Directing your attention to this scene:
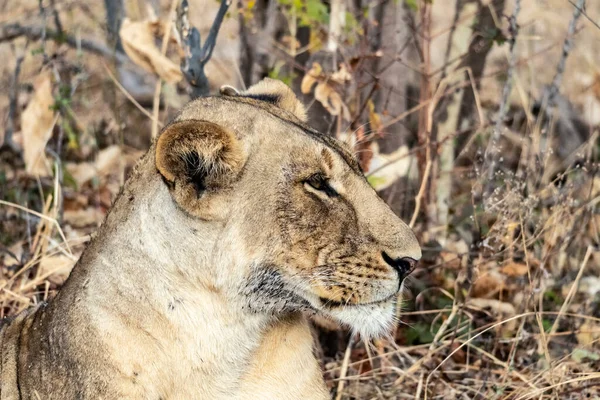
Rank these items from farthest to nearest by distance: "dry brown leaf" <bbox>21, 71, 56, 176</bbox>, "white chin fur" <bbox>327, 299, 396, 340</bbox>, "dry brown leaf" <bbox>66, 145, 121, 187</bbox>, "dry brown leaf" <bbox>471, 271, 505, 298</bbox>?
"dry brown leaf" <bbox>66, 145, 121, 187</bbox>, "dry brown leaf" <bbox>21, 71, 56, 176</bbox>, "dry brown leaf" <bbox>471, 271, 505, 298</bbox>, "white chin fur" <bbox>327, 299, 396, 340</bbox>

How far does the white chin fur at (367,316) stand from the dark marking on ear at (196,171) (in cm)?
56

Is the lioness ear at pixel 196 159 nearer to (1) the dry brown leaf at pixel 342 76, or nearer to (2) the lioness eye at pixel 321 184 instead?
(2) the lioness eye at pixel 321 184

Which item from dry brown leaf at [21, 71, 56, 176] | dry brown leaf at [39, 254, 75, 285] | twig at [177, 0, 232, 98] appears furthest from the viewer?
dry brown leaf at [21, 71, 56, 176]

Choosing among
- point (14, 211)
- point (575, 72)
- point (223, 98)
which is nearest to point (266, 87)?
point (223, 98)

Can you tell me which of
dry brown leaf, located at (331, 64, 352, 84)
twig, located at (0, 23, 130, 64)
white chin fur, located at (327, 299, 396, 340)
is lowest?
twig, located at (0, 23, 130, 64)

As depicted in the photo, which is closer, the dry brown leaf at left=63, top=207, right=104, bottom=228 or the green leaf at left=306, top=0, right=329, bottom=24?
the green leaf at left=306, top=0, right=329, bottom=24

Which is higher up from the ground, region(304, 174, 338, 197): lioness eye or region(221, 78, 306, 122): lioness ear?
region(221, 78, 306, 122): lioness ear

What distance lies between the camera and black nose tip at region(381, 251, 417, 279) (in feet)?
9.10

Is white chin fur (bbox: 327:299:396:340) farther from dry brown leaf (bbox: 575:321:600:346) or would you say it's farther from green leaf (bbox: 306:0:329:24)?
green leaf (bbox: 306:0:329:24)

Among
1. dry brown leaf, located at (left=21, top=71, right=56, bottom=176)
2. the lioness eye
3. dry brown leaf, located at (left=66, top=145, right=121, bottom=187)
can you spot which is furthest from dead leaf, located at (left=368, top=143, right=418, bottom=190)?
dry brown leaf, located at (left=66, top=145, right=121, bottom=187)

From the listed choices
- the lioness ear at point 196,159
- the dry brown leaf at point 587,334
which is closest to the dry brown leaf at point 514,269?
the dry brown leaf at point 587,334

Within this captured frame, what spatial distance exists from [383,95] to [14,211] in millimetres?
2349

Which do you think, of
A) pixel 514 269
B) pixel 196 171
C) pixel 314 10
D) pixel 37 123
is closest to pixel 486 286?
pixel 514 269

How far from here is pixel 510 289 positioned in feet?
15.6
